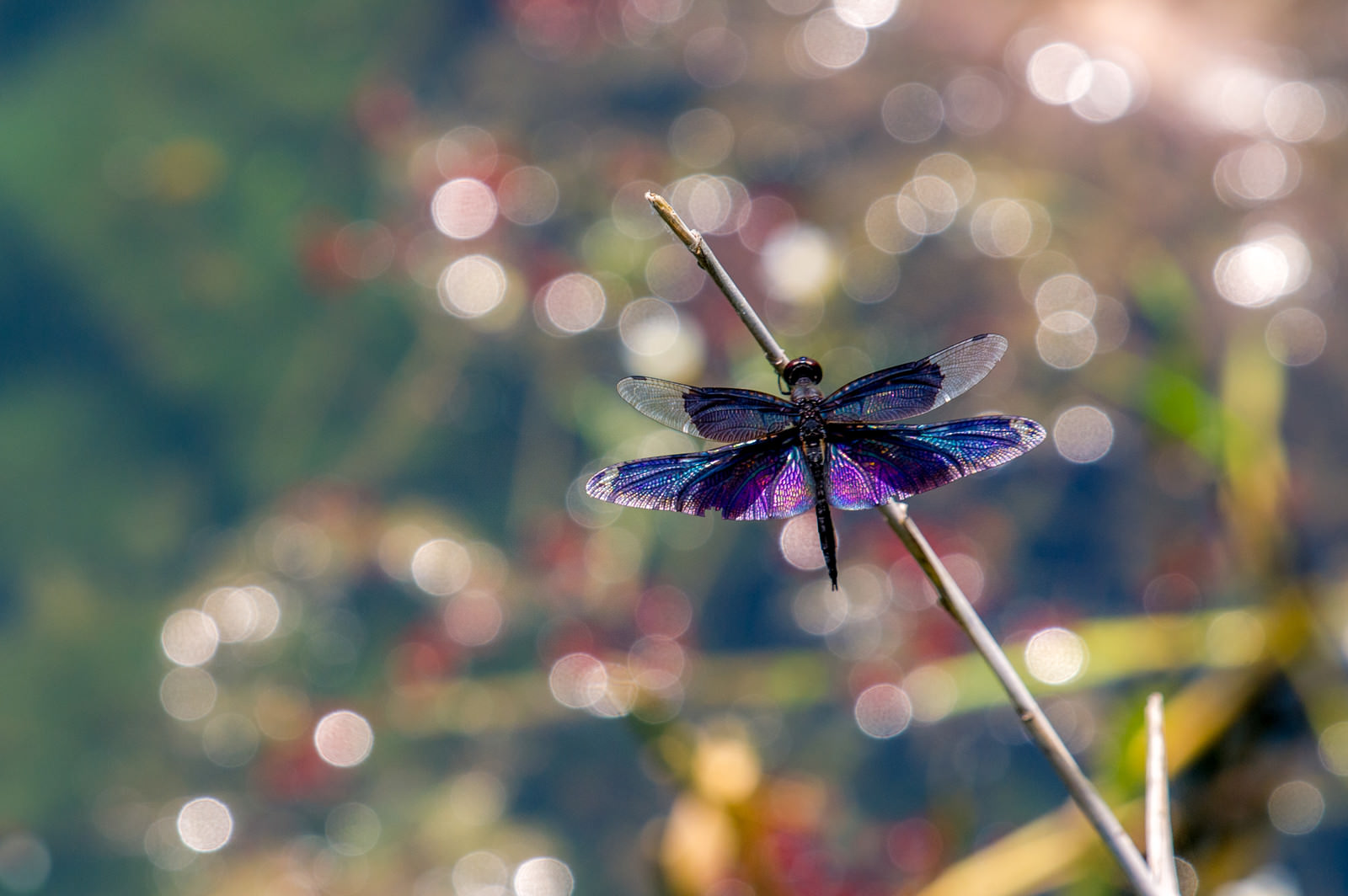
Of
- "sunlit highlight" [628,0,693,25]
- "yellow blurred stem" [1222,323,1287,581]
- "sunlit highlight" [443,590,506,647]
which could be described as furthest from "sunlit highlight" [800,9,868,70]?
"sunlit highlight" [443,590,506,647]

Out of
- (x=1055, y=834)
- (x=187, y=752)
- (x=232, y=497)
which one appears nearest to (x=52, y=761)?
(x=187, y=752)

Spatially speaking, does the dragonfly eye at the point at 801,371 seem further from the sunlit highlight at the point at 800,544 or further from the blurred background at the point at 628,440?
the sunlit highlight at the point at 800,544

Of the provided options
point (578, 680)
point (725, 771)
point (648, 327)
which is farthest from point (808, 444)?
point (648, 327)

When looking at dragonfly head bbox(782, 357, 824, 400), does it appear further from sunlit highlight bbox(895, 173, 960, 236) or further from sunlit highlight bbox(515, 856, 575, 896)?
sunlit highlight bbox(895, 173, 960, 236)

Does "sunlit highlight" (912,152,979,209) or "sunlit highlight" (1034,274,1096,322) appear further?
"sunlit highlight" (912,152,979,209)

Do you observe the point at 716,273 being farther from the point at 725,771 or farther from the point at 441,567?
the point at 441,567
